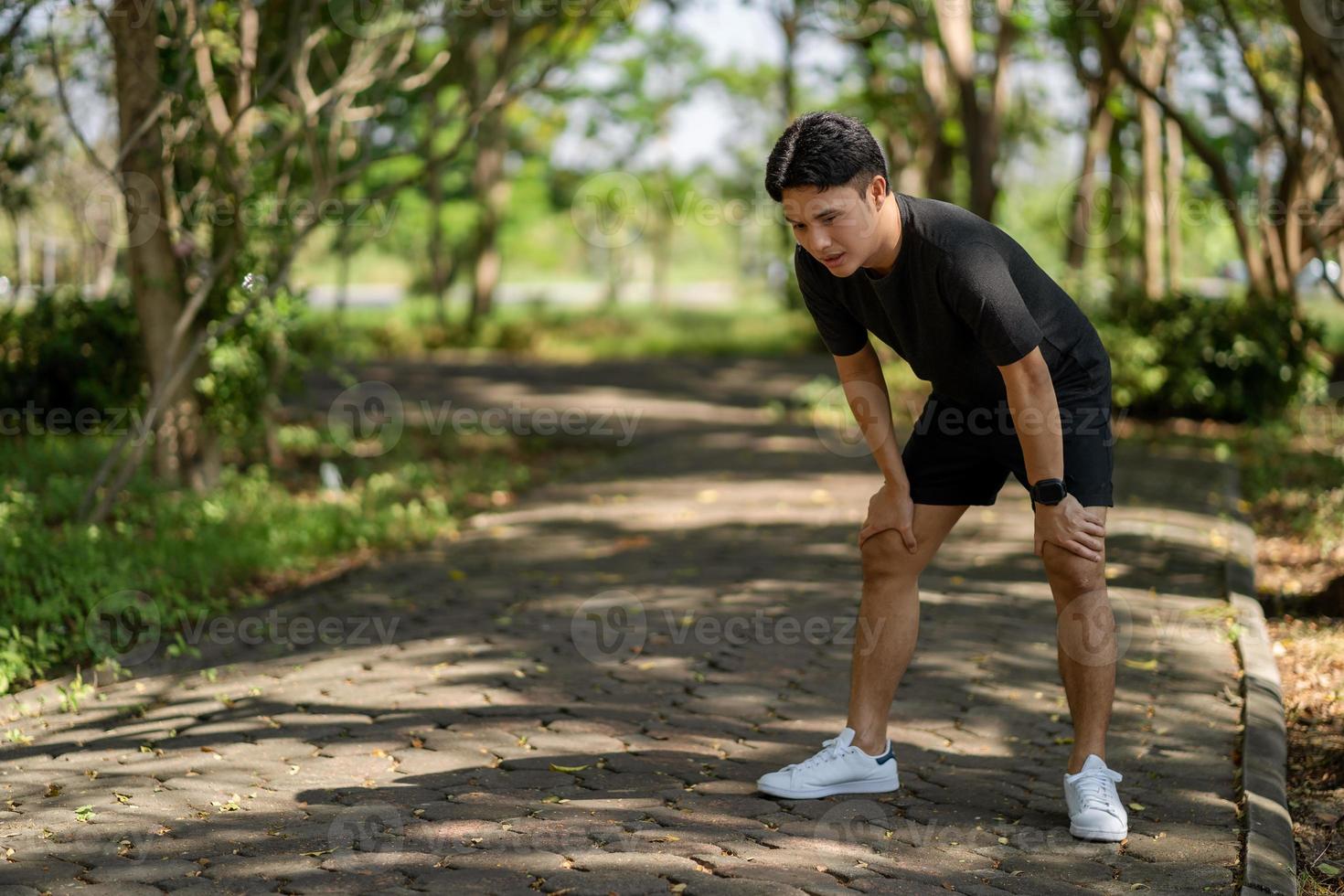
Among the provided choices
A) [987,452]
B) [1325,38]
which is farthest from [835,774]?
[1325,38]

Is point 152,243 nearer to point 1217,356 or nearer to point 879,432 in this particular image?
point 879,432

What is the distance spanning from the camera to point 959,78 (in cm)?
1461

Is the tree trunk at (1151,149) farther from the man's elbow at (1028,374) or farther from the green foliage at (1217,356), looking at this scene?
the man's elbow at (1028,374)

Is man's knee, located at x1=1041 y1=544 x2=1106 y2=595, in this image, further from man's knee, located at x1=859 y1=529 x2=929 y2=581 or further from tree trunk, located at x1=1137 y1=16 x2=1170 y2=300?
tree trunk, located at x1=1137 y1=16 x2=1170 y2=300

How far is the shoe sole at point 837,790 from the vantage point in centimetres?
438

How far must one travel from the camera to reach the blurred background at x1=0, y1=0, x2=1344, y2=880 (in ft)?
27.3

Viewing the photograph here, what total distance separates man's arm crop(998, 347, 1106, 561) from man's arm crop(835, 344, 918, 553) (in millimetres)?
396

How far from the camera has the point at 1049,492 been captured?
154 inches

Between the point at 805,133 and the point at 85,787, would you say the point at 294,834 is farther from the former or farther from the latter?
the point at 805,133

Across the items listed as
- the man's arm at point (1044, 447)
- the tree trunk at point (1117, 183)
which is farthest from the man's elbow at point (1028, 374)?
the tree trunk at point (1117, 183)

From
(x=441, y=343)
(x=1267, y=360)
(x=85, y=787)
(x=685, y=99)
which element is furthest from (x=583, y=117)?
(x=85, y=787)

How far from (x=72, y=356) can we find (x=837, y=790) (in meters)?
9.28

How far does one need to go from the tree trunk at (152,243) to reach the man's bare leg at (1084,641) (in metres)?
6.50

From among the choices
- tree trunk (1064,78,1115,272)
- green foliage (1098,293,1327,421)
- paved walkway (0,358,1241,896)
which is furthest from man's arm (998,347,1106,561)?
tree trunk (1064,78,1115,272)
